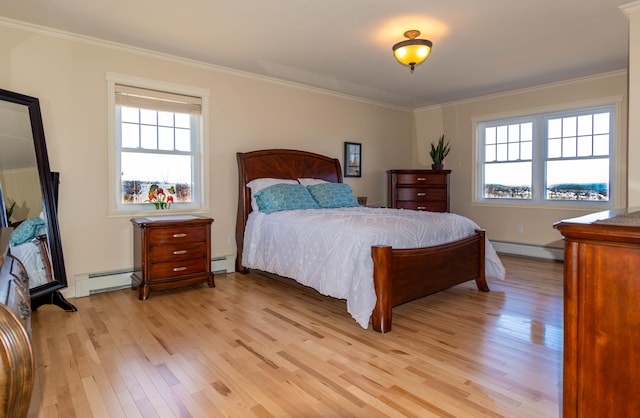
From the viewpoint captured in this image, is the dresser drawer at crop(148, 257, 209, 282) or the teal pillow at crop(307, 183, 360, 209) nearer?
the dresser drawer at crop(148, 257, 209, 282)

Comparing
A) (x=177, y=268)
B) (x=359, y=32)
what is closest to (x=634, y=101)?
(x=359, y=32)

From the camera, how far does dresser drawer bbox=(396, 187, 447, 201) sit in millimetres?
5723

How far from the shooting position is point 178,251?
11.8ft

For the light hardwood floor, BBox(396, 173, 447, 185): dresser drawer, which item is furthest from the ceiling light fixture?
BBox(396, 173, 447, 185): dresser drawer

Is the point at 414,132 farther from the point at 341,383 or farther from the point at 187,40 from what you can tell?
the point at 341,383

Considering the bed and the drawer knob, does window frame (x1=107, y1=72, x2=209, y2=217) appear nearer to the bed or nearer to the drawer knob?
the bed

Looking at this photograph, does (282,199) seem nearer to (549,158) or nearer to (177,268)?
(177,268)

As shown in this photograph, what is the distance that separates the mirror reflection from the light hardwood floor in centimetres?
44

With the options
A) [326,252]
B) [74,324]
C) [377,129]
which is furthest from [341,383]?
[377,129]

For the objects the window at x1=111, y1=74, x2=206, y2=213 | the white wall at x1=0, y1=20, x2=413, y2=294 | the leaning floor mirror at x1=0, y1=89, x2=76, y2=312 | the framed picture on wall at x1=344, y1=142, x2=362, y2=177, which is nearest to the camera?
the leaning floor mirror at x1=0, y1=89, x2=76, y2=312

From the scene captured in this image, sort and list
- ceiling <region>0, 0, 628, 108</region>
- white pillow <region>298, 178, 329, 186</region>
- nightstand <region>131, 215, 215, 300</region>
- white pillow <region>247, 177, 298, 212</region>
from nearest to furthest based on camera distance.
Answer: ceiling <region>0, 0, 628, 108</region> → nightstand <region>131, 215, 215, 300</region> → white pillow <region>247, 177, 298, 212</region> → white pillow <region>298, 178, 329, 186</region>

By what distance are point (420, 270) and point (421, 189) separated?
3.02 m

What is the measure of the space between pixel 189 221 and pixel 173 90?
1474 millimetres

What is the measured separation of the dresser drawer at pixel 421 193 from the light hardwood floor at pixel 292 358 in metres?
2.45
